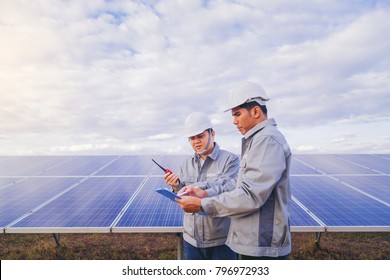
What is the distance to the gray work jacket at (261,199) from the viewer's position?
2746 millimetres

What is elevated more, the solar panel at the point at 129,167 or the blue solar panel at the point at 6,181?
the solar panel at the point at 129,167

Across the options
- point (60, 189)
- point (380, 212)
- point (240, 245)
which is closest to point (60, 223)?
point (60, 189)

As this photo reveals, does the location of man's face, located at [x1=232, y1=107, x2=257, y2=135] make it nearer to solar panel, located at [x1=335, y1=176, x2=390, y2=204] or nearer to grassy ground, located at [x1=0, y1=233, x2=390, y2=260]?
solar panel, located at [x1=335, y1=176, x2=390, y2=204]

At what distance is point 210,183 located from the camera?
12.8 ft

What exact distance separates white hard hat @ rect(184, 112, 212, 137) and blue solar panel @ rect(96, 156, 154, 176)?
393cm

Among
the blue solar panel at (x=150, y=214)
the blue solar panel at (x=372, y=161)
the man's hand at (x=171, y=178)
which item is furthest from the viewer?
the blue solar panel at (x=372, y=161)

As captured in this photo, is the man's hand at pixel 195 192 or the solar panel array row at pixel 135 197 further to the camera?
the solar panel array row at pixel 135 197

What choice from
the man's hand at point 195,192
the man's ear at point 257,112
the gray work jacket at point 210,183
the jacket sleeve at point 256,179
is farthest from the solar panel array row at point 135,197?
the man's ear at point 257,112

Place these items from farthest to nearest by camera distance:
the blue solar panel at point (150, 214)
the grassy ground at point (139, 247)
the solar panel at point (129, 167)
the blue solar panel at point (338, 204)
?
the solar panel at point (129, 167) → the grassy ground at point (139, 247) → the blue solar panel at point (338, 204) → the blue solar panel at point (150, 214)

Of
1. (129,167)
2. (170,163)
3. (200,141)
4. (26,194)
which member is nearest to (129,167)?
(129,167)

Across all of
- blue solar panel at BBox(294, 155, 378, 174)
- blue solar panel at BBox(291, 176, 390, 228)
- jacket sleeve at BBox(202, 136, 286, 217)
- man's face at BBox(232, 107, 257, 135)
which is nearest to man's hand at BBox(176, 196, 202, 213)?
jacket sleeve at BBox(202, 136, 286, 217)

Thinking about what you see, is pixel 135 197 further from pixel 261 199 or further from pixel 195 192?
pixel 261 199

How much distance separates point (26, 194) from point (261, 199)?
6.10 meters

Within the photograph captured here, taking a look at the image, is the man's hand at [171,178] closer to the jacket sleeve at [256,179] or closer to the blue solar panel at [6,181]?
the jacket sleeve at [256,179]
